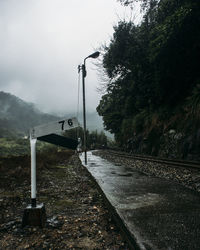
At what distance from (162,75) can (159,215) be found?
11931 millimetres

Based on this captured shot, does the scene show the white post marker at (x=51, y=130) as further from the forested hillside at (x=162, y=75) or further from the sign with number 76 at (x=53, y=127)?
the forested hillside at (x=162, y=75)

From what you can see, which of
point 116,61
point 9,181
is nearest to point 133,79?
point 116,61

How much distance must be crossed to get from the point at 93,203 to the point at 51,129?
1.92 meters

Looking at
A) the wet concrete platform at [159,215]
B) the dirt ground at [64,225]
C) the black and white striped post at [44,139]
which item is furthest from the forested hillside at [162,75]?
the black and white striped post at [44,139]

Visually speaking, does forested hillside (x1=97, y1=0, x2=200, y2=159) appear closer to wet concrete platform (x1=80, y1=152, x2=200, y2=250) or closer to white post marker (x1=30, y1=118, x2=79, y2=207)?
Answer: wet concrete platform (x1=80, y1=152, x2=200, y2=250)

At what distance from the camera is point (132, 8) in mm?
17000

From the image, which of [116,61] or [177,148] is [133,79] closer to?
[116,61]

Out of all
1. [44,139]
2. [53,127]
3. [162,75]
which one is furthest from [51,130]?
[162,75]

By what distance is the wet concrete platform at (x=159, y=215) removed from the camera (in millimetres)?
1761

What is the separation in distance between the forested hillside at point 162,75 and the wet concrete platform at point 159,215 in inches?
239

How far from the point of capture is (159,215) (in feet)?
7.78

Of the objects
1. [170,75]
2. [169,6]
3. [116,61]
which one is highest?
[169,6]

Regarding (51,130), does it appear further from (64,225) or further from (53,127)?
(64,225)

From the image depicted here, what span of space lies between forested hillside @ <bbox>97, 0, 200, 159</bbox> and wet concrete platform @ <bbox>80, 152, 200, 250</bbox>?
20.0 ft
